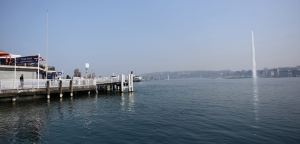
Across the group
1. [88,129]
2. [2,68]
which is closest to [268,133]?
[88,129]

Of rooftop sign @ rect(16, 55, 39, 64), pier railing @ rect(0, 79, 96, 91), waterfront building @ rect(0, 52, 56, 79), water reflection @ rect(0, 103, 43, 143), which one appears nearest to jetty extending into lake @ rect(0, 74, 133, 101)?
pier railing @ rect(0, 79, 96, 91)

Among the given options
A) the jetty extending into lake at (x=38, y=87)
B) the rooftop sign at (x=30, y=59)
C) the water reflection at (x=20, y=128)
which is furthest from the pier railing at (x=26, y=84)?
the water reflection at (x=20, y=128)

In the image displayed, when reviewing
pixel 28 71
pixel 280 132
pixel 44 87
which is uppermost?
pixel 28 71

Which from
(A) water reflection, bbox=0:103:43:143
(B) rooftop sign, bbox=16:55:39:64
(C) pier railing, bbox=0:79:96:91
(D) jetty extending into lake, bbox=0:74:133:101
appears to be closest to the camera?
(A) water reflection, bbox=0:103:43:143

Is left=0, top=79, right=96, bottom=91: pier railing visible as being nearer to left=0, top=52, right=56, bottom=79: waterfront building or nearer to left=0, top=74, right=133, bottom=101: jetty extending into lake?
left=0, top=74, right=133, bottom=101: jetty extending into lake

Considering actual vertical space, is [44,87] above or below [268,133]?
above

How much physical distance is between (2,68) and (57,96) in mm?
10107

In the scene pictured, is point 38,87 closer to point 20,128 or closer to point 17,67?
point 17,67

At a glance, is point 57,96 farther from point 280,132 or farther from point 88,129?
point 280,132

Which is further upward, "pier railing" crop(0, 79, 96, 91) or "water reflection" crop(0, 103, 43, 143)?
"pier railing" crop(0, 79, 96, 91)

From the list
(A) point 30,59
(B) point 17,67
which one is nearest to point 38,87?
(A) point 30,59

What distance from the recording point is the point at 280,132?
13352mm

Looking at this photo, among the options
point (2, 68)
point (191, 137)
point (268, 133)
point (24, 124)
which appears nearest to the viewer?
point (191, 137)

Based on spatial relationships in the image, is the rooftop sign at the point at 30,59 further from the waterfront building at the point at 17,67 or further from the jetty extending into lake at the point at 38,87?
the jetty extending into lake at the point at 38,87
